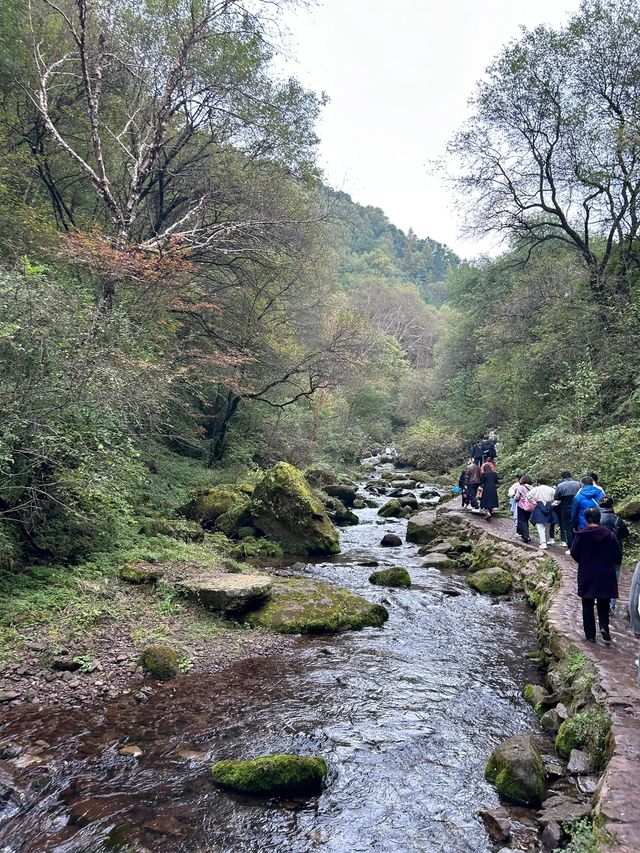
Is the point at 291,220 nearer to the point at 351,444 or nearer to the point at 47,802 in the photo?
the point at 47,802

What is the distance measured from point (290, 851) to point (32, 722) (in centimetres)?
303

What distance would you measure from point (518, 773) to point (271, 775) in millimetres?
2085

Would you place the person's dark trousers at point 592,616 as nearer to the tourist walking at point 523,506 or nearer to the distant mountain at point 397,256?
the tourist walking at point 523,506

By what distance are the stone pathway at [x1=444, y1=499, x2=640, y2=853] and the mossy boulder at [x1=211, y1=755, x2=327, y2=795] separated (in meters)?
2.22

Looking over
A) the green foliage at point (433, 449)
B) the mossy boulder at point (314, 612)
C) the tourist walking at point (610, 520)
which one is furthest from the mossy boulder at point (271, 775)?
the green foliage at point (433, 449)

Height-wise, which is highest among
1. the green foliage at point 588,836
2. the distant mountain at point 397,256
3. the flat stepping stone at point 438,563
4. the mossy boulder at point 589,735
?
the distant mountain at point 397,256

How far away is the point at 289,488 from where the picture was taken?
12961 millimetres

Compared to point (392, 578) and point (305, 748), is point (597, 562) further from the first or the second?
point (392, 578)

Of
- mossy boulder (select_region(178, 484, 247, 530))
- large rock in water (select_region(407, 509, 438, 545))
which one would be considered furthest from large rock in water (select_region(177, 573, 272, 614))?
large rock in water (select_region(407, 509, 438, 545))

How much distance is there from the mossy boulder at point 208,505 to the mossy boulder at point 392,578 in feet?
17.2

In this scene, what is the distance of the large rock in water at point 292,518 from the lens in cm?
1277

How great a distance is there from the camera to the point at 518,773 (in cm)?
412

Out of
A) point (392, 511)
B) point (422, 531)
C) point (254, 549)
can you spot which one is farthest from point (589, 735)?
point (392, 511)

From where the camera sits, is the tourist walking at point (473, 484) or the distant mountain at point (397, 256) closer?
the tourist walking at point (473, 484)
